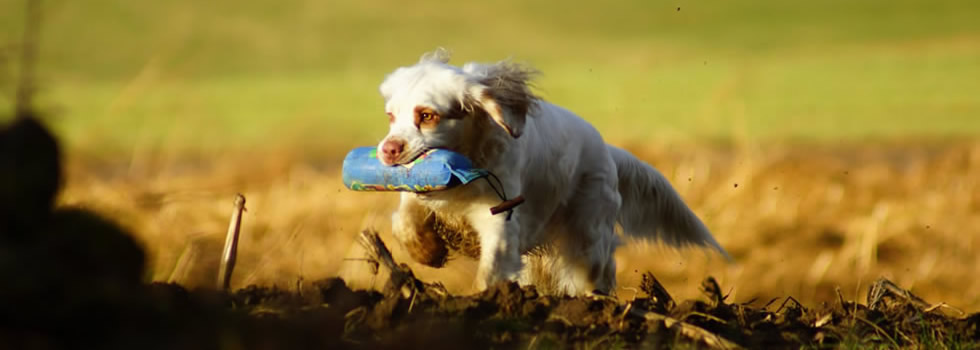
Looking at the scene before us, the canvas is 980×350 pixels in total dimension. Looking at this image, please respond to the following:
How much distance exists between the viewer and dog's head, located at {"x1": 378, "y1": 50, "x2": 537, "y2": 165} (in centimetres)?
574

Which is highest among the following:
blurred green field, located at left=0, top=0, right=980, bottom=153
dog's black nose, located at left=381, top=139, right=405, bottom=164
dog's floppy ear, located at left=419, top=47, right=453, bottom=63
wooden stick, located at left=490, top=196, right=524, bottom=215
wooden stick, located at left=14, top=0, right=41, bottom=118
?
blurred green field, located at left=0, top=0, right=980, bottom=153

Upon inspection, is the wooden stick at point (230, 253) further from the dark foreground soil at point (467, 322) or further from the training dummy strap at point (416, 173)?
the training dummy strap at point (416, 173)

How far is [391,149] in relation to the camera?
555 centimetres

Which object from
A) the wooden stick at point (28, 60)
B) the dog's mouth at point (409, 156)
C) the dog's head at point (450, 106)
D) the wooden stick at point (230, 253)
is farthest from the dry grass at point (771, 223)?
the wooden stick at point (28, 60)

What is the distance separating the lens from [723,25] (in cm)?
5103

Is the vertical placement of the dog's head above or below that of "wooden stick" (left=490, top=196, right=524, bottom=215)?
above

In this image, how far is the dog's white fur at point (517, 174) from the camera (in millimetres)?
5941

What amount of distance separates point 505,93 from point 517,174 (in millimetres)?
484

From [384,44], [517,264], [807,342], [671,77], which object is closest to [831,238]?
[517,264]

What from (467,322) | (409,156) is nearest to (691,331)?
(467,322)

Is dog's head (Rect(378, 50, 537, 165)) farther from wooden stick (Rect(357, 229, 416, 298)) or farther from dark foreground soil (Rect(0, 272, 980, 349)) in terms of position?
dark foreground soil (Rect(0, 272, 980, 349))

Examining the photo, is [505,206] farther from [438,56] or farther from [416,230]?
[438,56]

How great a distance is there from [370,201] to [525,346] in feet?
31.7

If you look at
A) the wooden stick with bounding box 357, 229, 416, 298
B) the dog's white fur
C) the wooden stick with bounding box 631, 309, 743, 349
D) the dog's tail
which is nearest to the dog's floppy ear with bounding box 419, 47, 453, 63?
the dog's white fur
